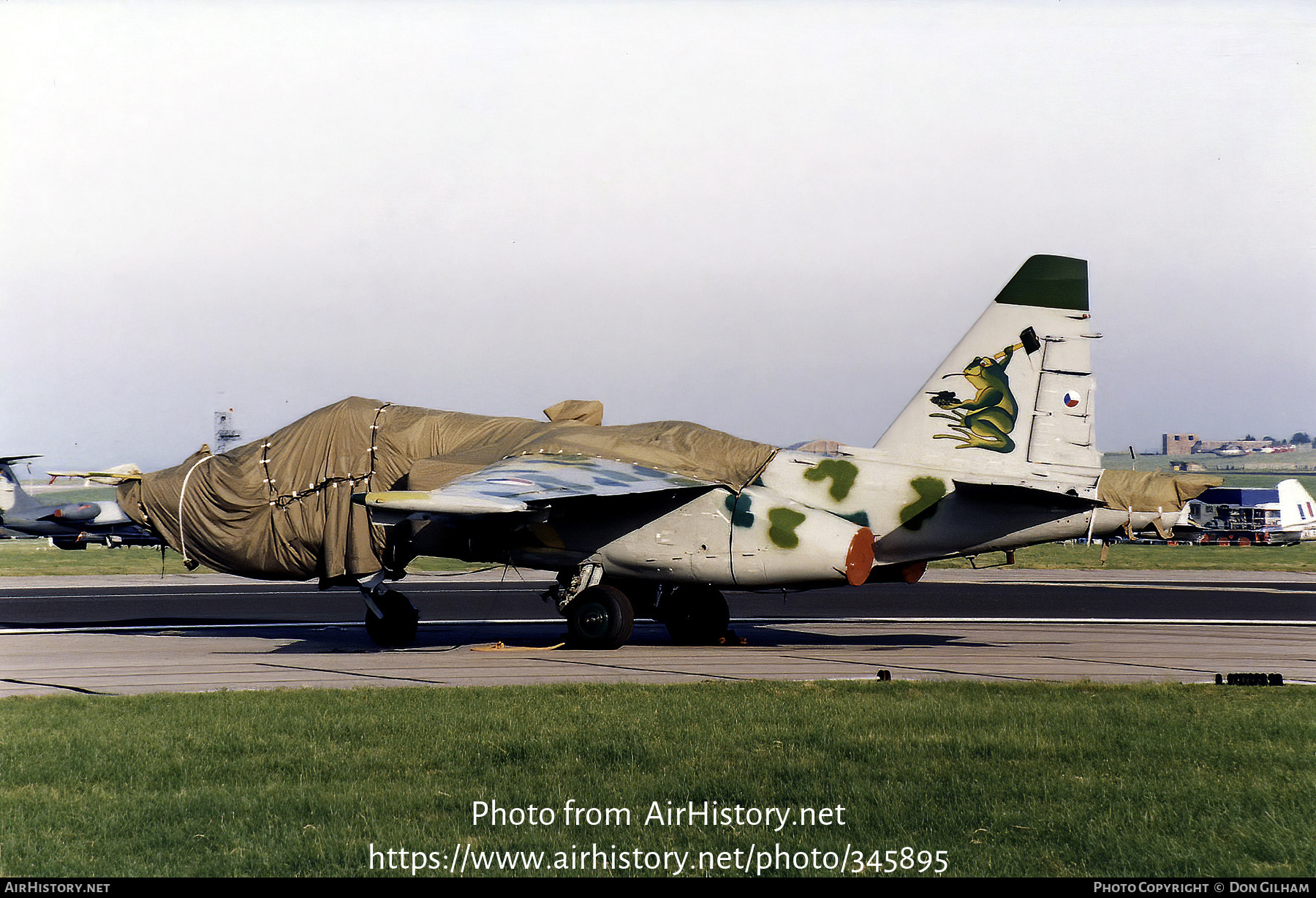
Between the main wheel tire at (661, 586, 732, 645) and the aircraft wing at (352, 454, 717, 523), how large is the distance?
247 centimetres

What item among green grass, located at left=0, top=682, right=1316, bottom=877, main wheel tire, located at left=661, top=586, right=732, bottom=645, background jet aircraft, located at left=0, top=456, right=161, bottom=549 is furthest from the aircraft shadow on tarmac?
background jet aircraft, located at left=0, top=456, right=161, bottom=549

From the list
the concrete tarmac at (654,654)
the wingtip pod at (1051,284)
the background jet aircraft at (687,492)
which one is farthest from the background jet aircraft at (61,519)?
the wingtip pod at (1051,284)

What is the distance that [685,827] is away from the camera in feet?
25.6

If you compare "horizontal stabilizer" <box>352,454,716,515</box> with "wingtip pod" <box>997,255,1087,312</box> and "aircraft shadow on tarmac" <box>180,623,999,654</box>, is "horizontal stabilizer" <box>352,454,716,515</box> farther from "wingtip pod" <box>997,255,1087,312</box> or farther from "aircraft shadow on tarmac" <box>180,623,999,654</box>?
"wingtip pod" <box>997,255,1087,312</box>

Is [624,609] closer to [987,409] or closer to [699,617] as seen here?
[699,617]

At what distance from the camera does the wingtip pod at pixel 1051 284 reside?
19.5 meters

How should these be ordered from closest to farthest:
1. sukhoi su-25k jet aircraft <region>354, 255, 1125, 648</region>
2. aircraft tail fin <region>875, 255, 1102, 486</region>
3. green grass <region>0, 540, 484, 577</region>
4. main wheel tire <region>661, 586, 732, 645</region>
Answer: sukhoi su-25k jet aircraft <region>354, 255, 1125, 648</region> → aircraft tail fin <region>875, 255, 1102, 486</region> → main wheel tire <region>661, 586, 732, 645</region> → green grass <region>0, 540, 484, 577</region>

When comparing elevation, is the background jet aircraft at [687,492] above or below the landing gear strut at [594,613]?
Answer: above

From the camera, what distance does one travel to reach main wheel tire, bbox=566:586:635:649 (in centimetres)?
1930

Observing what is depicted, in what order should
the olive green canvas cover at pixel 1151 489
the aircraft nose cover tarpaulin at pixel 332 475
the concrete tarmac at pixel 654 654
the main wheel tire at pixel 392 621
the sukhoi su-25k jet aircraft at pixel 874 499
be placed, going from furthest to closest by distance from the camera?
1. the olive green canvas cover at pixel 1151 489
2. the main wheel tire at pixel 392 621
3. the aircraft nose cover tarpaulin at pixel 332 475
4. the sukhoi su-25k jet aircraft at pixel 874 499
5. the concrete tarmac at pixel 654 654

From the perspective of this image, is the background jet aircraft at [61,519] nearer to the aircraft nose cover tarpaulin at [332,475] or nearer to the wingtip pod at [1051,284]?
the aircraft nose cover tarpaulin at [332,475]

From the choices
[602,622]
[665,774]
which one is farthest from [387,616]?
[665,774]

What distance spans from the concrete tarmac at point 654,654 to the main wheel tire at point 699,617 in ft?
1.94

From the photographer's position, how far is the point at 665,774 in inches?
367
